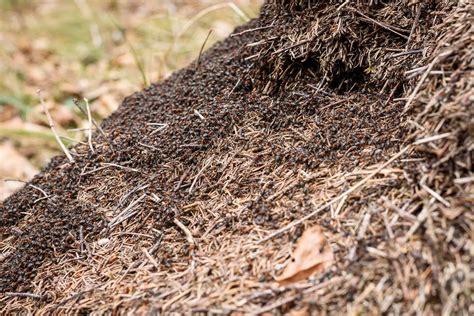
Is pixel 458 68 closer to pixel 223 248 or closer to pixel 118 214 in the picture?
pixel 223 248

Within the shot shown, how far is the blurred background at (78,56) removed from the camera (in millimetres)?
4344

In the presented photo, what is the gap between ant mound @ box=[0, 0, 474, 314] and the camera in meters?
1.70

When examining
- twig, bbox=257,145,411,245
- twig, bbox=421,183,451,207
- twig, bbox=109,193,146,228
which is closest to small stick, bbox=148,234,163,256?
twig, bbox=109,193,146,228

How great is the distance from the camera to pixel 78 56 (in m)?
5.95

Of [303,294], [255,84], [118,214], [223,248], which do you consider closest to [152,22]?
[255,84]

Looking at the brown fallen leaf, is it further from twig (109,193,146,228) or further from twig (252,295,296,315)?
twig (109,193,146,228)

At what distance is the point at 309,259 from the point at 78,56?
4.84 m

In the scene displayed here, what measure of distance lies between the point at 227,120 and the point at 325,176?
0.59 meters

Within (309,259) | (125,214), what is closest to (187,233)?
(125,214)

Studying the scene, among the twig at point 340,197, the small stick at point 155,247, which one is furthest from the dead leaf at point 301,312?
the small stick at point 155,247

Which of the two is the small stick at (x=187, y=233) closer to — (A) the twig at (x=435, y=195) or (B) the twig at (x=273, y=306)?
(B) the twig at (x=273, y=306)

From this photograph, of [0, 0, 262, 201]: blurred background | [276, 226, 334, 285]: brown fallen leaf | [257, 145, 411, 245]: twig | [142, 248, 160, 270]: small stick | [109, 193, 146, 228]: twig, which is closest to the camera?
[276, 226, 334, 285]: brown fallen leaf

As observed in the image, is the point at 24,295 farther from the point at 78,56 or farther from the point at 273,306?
the point at 78,56

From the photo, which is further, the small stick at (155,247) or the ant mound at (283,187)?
the small stick at (155,247)
